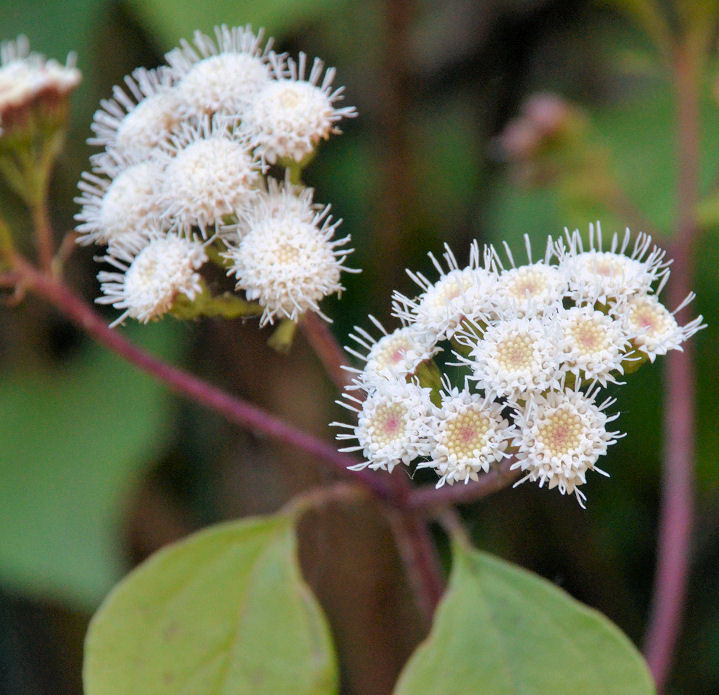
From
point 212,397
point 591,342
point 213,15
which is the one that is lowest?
point 212,397

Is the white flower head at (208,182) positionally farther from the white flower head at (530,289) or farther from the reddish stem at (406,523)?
the white flower head at (530,289)

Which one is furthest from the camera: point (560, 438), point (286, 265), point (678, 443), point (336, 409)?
point (336, 409)

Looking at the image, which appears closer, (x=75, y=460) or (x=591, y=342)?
(x=591, y=342)

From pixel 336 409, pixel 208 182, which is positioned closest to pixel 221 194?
→ pixel 208 182

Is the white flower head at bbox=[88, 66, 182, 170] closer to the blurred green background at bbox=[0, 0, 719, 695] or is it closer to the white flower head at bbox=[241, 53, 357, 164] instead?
the white flower head at bbox=[241, 53, 357, 164]

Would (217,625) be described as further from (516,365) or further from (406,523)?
(516,365)

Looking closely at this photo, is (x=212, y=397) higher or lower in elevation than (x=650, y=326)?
lower

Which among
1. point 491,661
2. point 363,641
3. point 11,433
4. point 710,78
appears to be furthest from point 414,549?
point 710,78
